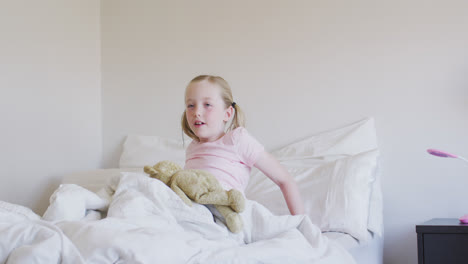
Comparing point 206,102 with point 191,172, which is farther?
point 206,102

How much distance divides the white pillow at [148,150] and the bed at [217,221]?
14.7 inches

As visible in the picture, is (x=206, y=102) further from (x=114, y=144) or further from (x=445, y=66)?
(x=114, y=144)

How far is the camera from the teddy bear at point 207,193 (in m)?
1.31

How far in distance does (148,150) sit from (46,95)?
0.59 meters

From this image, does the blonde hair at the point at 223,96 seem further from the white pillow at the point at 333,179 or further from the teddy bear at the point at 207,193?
the teddy bear at the point at 207,193

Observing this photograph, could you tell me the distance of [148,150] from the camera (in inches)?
112

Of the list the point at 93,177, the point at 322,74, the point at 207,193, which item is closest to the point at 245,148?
the point at 207,193

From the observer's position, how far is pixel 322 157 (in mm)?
2354

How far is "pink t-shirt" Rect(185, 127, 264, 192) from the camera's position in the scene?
1.71 m

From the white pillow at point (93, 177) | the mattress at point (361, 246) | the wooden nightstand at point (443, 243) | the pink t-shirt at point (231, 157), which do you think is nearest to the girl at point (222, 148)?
the pink t-shirt at point (231, 157)

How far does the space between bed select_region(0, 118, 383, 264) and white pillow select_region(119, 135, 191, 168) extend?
0.37 meters

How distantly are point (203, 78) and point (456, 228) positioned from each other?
3.17ft

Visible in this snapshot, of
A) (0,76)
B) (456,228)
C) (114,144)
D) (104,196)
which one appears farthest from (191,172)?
(114,144)

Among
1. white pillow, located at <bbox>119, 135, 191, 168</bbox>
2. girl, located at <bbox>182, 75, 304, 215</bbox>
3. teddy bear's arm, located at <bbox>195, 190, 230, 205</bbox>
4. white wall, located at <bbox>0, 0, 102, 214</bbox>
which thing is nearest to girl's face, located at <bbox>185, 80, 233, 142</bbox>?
girl, located at <bbox>182, 75, 304, 215</bbox>
